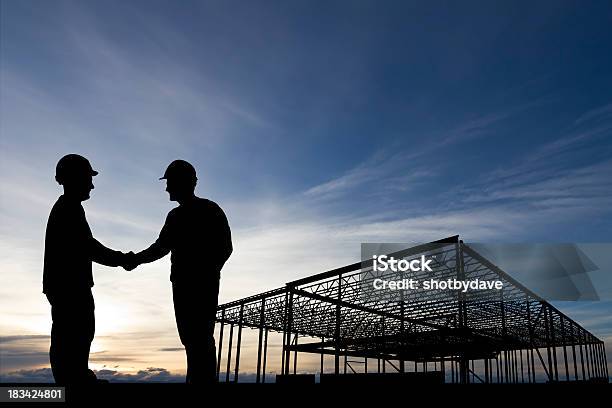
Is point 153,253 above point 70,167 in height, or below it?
below

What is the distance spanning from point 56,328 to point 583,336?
1484 inches

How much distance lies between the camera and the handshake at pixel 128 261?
341 centimetres

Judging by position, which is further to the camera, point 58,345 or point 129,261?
point 129,261

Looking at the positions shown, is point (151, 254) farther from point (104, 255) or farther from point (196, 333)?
point (196, 333)

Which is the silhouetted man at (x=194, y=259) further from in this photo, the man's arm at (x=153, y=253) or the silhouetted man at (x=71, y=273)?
the silhouetted man at (x=71, y=273)

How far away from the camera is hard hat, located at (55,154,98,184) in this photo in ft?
10.3

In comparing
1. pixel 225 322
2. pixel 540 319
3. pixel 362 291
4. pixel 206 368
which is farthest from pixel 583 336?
pixel 206 368

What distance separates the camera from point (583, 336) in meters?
31.9

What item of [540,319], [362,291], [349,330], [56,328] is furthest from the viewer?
[349,330]

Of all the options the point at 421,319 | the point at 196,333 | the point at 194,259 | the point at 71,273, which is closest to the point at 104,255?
Result: the point at 71,273

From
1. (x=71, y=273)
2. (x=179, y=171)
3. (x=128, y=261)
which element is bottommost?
(x=71, y=273)

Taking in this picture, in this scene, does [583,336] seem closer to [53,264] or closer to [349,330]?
[349,330]

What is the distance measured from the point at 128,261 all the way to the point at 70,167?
2.75 feet

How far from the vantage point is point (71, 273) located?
9.78 ft
